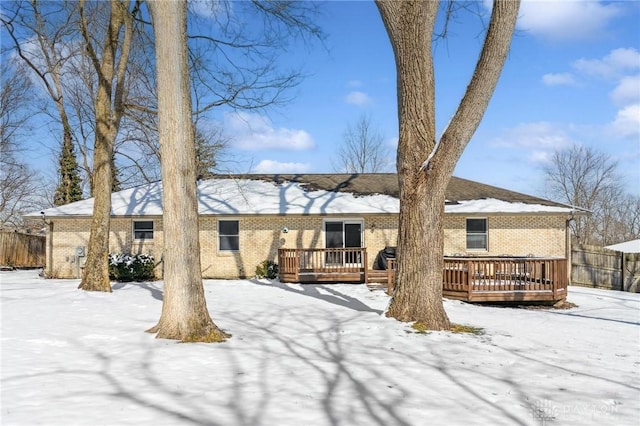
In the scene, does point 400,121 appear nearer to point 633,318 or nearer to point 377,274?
point 633,318

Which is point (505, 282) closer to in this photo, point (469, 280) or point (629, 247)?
point (469, 280)

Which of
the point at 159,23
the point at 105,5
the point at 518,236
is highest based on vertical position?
the point at 105,5

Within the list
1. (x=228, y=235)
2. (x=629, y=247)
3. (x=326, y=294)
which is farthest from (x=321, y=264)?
(x=629, y=247)

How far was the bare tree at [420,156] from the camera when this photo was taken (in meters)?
7.77

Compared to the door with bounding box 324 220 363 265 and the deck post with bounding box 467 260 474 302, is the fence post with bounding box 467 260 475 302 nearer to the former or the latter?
the deck post with bounding box 467 260 474 302

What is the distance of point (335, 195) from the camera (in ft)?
62.0

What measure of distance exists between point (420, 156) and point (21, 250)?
79.4ft

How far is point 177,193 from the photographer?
6.91 meters

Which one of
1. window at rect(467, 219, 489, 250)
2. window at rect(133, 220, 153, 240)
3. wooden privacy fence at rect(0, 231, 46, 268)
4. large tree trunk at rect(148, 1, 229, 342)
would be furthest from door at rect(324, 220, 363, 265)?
wooden privacy fence at rect(0, 231, 46, 268)

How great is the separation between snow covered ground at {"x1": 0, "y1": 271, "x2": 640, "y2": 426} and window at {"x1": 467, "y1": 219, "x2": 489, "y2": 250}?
7.82m

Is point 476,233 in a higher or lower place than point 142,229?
lower

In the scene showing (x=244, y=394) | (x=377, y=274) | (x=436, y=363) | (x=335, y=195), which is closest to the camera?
(x=244, y=394)

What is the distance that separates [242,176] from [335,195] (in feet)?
18.7

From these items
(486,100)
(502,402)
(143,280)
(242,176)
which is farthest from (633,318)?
(242,176)
